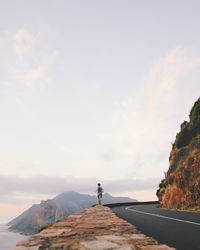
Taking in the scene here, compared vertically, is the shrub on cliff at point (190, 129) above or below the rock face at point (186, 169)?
above

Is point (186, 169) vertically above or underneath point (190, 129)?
underneath

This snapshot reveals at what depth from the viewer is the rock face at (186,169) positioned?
28734 millimetres

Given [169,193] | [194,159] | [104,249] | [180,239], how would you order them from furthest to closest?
[169,193]
[194,159]
[180,239]
[104,249]

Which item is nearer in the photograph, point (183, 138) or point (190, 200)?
point (190, 200)

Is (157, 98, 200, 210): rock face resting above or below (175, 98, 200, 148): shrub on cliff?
below

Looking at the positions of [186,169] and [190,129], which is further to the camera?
[190,129]

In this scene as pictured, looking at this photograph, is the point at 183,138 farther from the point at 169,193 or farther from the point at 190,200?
the point at 190,200

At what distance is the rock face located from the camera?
94.3ft

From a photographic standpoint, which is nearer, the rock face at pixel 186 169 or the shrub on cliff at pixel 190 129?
the rock face at pixel 186 169

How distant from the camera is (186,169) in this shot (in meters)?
31.6

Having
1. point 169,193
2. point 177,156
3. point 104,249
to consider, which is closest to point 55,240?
point 104,249

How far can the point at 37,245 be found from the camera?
4.85 meters

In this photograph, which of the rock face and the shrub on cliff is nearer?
the rock face

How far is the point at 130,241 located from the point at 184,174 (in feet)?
90.0
